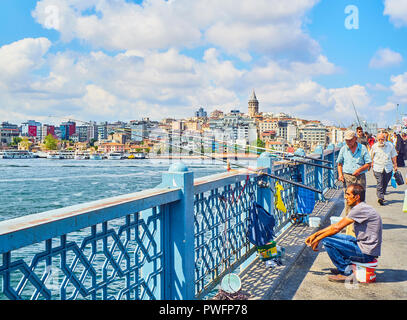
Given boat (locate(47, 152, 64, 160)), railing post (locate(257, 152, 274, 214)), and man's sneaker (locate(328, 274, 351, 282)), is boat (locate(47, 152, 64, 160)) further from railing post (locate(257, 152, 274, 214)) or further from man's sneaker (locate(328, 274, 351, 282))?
man's sneaker (locate(328, 274, 351, 282))

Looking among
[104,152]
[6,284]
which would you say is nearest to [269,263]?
[6,284]

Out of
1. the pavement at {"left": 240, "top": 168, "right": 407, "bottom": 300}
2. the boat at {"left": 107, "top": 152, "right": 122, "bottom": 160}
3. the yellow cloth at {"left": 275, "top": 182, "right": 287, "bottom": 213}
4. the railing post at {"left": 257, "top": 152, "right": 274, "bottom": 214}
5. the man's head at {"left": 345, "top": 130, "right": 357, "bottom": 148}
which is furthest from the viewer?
the boat at {"left": 107, "top": 152, "right": 122, "bottom": 160}

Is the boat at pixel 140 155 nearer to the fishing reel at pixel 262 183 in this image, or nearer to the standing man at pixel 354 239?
the fishing reel at pixel 262 183

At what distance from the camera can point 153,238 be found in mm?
2717

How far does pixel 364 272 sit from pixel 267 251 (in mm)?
1028

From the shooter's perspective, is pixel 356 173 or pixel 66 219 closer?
pixel 66 219

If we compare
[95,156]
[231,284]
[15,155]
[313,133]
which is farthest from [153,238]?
[313,133]

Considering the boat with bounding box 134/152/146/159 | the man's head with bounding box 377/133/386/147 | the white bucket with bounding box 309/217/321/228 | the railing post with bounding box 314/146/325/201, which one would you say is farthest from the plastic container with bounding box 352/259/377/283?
the boat with bounding box 134/152/146/159

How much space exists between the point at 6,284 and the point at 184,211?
1365 millimetres

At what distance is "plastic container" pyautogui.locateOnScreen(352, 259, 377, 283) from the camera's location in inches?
146

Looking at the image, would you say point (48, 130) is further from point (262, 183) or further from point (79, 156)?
point (262, 183)

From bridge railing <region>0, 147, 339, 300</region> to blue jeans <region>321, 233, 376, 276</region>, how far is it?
0.96 meters

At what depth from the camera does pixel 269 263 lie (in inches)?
165
